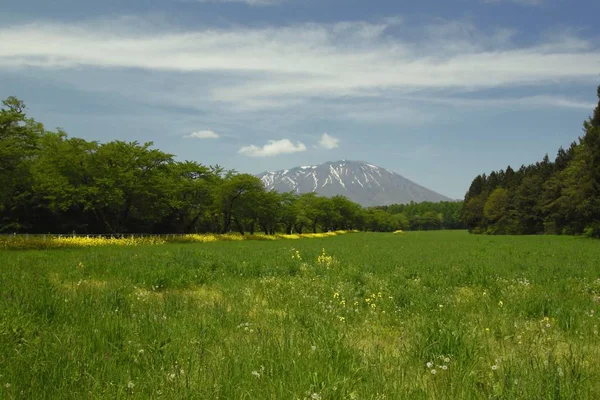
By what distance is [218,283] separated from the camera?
33.9 ft

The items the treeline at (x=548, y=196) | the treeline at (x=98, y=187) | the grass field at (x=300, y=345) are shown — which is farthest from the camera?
the treeline at (x=548, y=196)

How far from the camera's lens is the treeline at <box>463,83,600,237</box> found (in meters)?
46.2

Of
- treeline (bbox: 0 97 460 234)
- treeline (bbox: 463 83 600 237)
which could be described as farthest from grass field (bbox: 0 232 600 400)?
treeline (bbox: 463 83 600 237)

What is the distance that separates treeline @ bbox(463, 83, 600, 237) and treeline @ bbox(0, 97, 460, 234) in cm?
5068

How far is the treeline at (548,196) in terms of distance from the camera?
152ft

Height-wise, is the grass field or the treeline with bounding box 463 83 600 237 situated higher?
the treeline with bounding box 463 83 600 237

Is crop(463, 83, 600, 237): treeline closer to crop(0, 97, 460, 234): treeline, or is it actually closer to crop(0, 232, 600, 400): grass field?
crop(0, 232, 600, 400): grass field

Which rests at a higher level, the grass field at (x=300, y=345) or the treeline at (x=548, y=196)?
the treeline at (x=548, y=196)

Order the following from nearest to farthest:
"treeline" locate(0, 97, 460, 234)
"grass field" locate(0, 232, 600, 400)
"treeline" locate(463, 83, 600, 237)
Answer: "grass field" locate(0, 232, 600, 400) → "treeline" locate(0, 97, 460, 234) → "treeline" locate(463, 83, 600, 237)

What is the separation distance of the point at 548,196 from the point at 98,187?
78486 millimetres

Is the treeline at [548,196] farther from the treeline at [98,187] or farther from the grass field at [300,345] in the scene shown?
the treeline at [98,187]

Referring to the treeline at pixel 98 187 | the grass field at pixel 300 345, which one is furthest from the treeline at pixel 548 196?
the treeline at pixel 98 187

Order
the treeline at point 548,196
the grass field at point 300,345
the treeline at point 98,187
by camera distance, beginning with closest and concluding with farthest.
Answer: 1. the grass field at point 300,345
2. the treeline at point 98,187
3. the treeline at point 548,196

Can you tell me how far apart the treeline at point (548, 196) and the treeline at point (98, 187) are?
50.7 meters
